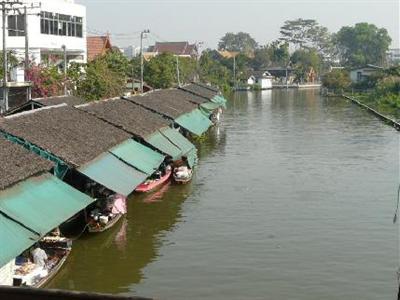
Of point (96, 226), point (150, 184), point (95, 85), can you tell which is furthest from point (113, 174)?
point (95, 85)

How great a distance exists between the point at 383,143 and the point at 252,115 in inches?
867

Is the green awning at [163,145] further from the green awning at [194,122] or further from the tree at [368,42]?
the tree at [368,42]

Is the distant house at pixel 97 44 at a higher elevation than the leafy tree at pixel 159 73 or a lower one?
higher

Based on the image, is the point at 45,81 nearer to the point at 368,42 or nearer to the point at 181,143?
the point at 181,143

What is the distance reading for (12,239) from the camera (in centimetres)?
1259

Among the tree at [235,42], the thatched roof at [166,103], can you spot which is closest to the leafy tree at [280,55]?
the tree at [235,42]

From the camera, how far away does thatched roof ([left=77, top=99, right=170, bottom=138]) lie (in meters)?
25.2

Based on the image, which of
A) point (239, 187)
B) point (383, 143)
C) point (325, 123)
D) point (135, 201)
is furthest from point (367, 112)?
point (135, 201)

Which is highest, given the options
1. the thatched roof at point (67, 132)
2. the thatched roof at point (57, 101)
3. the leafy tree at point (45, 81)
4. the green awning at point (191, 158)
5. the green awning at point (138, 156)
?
the leafy tree at point (45, 81)

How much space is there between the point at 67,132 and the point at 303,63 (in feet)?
346

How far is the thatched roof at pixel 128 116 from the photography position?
992 inches

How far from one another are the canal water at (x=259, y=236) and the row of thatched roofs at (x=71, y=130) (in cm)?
254

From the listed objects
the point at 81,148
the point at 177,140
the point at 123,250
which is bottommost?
the point at 123,250

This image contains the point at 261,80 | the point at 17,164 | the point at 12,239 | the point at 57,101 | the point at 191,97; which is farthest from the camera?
the point at 261,80
